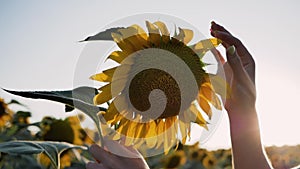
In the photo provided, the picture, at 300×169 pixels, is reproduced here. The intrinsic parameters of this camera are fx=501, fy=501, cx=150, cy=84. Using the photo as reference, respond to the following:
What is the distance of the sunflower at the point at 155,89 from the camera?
2.67 feet

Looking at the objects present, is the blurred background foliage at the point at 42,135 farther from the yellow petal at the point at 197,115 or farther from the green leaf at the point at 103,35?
the green leaf at the point at 103,35

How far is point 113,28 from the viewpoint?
0.73 meters

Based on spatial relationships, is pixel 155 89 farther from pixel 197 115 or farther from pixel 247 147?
pixel 247 147

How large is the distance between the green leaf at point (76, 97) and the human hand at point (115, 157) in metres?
0.03

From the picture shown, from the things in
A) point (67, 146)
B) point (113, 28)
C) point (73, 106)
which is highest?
point (113, 28)

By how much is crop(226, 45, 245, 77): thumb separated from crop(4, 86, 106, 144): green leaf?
0.22 meters

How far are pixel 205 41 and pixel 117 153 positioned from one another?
23 centimetres

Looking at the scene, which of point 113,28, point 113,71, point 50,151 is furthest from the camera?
point 50,151

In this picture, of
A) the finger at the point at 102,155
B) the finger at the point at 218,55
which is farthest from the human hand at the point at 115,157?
the finger at the point at 218,55

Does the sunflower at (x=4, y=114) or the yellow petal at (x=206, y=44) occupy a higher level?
the yellow petal at (x=206, y=44)

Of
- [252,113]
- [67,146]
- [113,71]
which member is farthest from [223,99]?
[67,146]

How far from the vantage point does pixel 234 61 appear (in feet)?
2.59

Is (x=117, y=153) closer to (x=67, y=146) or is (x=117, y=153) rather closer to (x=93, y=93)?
(x=93, y=93)

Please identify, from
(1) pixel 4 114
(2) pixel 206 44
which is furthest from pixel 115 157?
(1) pixel 4 114
